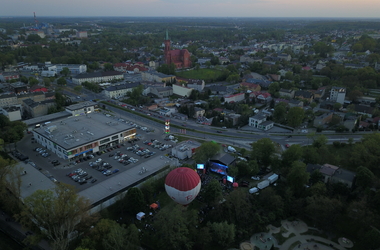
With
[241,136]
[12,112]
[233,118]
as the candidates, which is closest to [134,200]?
[241,136]

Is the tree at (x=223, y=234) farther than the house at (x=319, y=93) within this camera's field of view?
No

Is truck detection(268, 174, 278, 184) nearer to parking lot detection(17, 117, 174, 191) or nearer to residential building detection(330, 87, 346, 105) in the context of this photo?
parking lot detection(17, 117, 174, 191)

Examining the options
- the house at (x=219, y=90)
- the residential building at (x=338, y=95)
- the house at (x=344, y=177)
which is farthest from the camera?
the house at (x=219, y=90)

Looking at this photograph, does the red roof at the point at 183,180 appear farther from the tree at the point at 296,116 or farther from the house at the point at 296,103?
the house at the point at 296,103

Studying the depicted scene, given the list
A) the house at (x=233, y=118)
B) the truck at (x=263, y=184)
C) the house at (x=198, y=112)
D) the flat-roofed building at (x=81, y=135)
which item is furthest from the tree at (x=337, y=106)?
the flat-roofed building at (x=81, y=135)

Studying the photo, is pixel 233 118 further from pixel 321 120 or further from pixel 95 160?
pixel 95 160

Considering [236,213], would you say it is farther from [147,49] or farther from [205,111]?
[147,49]

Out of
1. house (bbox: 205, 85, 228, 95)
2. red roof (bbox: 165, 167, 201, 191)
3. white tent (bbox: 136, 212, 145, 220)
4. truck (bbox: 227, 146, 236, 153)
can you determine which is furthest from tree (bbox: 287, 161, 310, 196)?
house (bbox: 205, 85, 228, 95)
